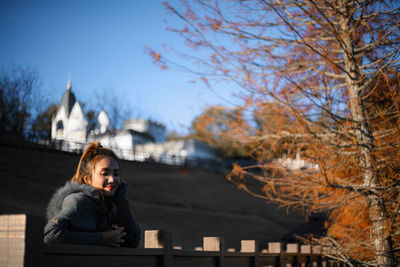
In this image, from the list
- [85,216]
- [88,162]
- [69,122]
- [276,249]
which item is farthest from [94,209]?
[69,122]

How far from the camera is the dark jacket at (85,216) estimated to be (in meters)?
2.19

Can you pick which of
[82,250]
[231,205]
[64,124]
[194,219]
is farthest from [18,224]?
[64,124]

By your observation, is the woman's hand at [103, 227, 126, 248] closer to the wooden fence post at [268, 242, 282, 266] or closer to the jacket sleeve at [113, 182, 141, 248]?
the jacket sleeve at [113, 182, 141, 248]

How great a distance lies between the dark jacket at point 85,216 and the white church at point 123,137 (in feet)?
91.6

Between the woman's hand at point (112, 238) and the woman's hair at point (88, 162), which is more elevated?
the woman's hair at point (88, 162)

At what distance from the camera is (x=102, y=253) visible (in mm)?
2201

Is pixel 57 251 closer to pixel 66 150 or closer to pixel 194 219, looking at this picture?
pixel 194 219

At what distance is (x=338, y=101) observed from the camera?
6012 mm

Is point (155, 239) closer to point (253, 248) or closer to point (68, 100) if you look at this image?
point (253, 248)

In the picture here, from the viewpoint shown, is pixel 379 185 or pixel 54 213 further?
pixel 379 185

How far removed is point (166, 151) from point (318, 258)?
5015 cm

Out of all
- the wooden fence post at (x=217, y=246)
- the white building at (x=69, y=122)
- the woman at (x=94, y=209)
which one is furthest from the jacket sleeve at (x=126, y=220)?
the white building at (x=69, y=122)

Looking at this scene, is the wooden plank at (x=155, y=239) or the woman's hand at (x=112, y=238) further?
the wooden plank at (x=155, y=239)

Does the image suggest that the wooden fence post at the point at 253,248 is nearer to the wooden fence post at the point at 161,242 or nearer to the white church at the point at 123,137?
the wooden fence post at the point at 161,242
